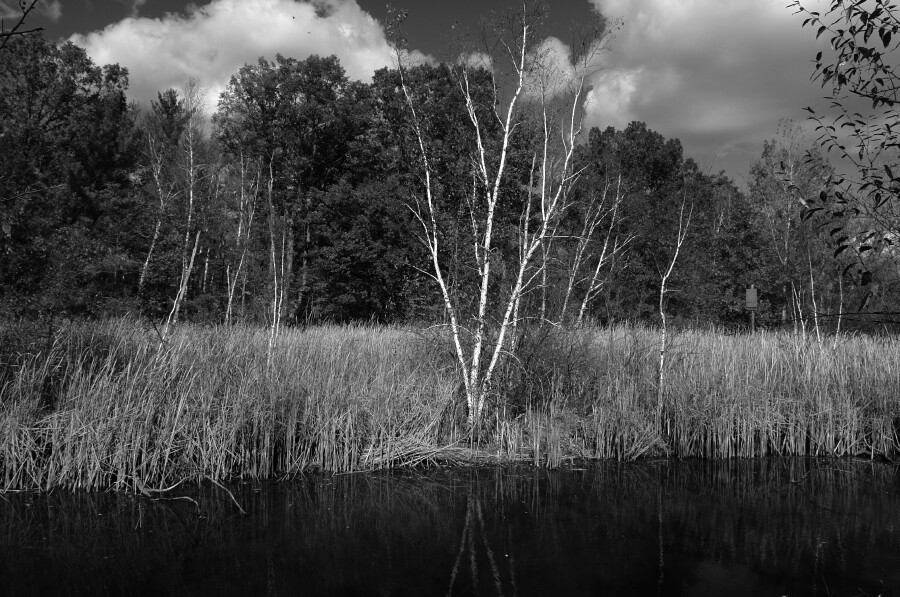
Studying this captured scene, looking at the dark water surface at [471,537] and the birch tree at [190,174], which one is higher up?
the birch tree at [190,174]

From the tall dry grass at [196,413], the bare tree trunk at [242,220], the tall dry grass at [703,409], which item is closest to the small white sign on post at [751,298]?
the tall dry grass at [703,409]

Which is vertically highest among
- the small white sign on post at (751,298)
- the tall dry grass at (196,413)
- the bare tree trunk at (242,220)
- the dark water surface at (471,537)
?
the bare tree trunk at (242,220)

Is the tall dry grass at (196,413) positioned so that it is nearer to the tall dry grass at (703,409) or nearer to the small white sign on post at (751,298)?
the tall dry grass at (703,409)

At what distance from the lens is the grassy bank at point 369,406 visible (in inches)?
221

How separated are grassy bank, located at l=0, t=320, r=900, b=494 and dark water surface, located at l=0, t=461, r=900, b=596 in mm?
362

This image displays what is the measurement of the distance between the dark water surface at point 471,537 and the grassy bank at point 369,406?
1.19 feet

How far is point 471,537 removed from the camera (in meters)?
4.79

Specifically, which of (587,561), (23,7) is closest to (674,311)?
(587,561)

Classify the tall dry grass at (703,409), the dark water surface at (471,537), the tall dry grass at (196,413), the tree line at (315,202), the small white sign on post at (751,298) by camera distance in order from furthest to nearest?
1. the tree line at (315,202)
2. the small white sign on post at (751,298)
3. the tall dry grass at (703,409)
4. the tall dry grass at (196,413)
5. the dark water surface at (471,537)

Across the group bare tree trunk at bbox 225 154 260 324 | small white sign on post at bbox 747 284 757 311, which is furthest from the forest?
bare tree trunk at bbox 225 154 260 324

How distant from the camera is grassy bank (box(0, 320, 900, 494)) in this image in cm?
562

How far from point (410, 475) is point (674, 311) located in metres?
17.5

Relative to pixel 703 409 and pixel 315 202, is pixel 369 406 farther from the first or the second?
pixel 315 202

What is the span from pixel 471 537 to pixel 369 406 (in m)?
2.19
